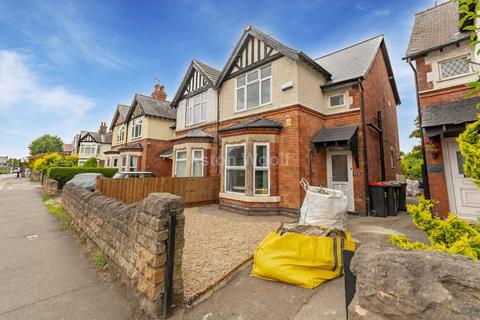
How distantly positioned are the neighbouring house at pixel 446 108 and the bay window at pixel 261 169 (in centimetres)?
511

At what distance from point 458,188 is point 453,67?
396 centimetres

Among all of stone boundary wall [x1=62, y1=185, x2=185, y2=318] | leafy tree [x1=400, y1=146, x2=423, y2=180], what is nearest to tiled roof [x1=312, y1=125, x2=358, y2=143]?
stone boundary wall [x1=62, y1=185, x2=185, y2=318]

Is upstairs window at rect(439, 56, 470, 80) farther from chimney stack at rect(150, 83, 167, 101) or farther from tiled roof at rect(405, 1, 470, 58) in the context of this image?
chimney stack at rect(150, 83, 167, 101)

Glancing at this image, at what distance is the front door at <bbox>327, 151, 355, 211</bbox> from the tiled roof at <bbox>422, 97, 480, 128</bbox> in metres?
2.81

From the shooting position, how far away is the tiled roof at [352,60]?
9.19 meters

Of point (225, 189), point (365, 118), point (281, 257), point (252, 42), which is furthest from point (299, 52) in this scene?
point (281, 257)

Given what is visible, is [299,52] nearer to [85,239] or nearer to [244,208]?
[244,208]

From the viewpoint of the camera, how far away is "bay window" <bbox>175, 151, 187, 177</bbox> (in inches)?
468

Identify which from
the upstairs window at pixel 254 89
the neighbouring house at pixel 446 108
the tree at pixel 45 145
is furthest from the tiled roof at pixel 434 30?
the tree at pixel 45 145

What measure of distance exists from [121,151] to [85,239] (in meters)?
14.4

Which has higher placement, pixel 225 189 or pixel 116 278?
pixel 225 189

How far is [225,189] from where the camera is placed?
30.7 feet

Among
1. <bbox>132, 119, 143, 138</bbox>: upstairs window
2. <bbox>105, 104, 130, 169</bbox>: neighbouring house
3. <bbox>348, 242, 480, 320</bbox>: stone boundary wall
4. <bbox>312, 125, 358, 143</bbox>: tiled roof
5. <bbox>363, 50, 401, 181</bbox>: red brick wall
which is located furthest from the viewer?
<bbox>105, 104, 130, 169</bbox>: neighbouring house

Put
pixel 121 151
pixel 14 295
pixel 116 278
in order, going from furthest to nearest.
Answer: pixel 121 151
pixel 116 278
pixel 14 295
